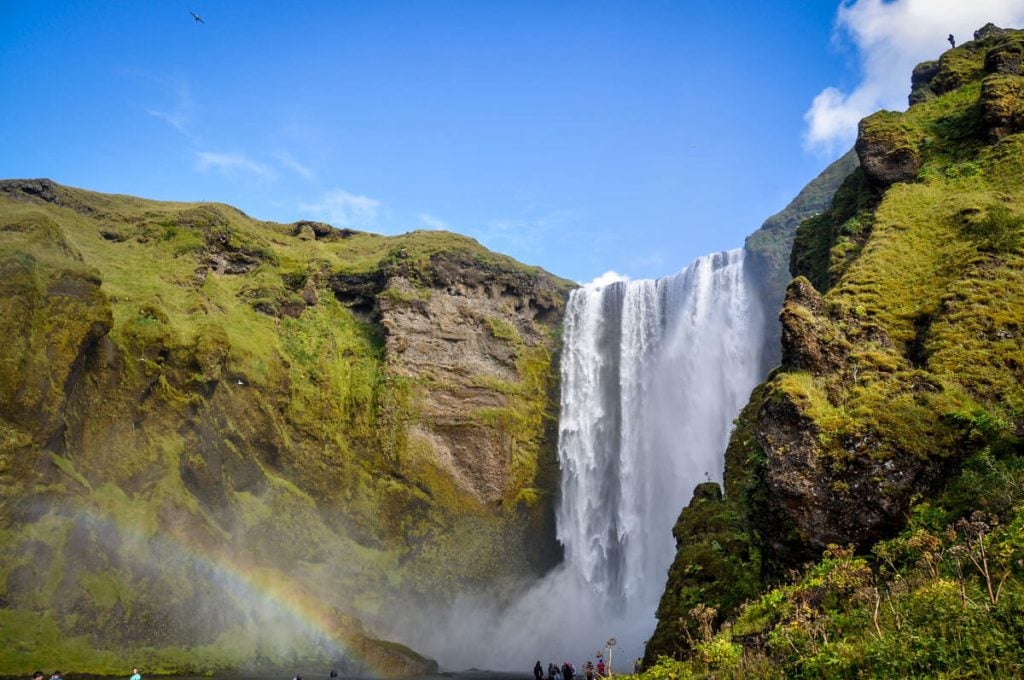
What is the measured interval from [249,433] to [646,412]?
89.1 feet

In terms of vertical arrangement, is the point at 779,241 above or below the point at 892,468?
above

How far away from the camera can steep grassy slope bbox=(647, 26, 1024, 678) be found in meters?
8.20

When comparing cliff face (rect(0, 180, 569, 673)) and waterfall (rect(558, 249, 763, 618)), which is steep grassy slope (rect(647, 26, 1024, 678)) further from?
waterfall (rect(558, 249, 763, 618))

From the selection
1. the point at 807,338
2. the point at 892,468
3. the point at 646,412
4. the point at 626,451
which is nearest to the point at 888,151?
the point at 807,338

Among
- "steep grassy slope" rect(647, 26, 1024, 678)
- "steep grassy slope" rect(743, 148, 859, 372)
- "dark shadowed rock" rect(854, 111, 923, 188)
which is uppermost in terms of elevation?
"steep grassy slope" rect(743, 148, 859, 372)

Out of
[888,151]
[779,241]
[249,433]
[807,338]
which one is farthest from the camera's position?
[779,241]

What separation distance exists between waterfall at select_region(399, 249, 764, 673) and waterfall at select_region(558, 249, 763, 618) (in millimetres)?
82

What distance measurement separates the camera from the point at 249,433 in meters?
36.4

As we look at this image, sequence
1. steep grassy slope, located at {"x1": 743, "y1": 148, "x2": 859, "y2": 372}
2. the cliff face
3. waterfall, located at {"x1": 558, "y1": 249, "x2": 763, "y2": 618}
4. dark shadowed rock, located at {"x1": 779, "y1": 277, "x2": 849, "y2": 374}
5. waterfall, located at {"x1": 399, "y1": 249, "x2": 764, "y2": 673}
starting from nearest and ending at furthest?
dark shadowed rock, located at {"x1": 779, "y1": 277, "x2": 849, "y2": 374} < the cliff face < waterfall, located at {"x1": 399, "y1": 249, "x2": 764, "y2": 673} < waterfall, located at {"x1": 558, "y1": 249, "x2": 763, "y2": 618} < steep grassy slope, located at {"x1": 743, "y1": 148, "x2": 859, "y2": 372}

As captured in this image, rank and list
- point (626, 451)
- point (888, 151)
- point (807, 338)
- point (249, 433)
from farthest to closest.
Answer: point (626, 451)
point (249, 433)
point (888, 151)
point (807, 338)

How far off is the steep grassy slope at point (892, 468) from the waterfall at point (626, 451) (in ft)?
78.1

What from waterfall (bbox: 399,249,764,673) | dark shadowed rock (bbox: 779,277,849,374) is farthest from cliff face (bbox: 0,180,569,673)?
dark shadowed rock (bbox: 779,277,849,374)

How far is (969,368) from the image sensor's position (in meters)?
12.7

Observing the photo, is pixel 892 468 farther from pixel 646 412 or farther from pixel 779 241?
pixel 779 241
